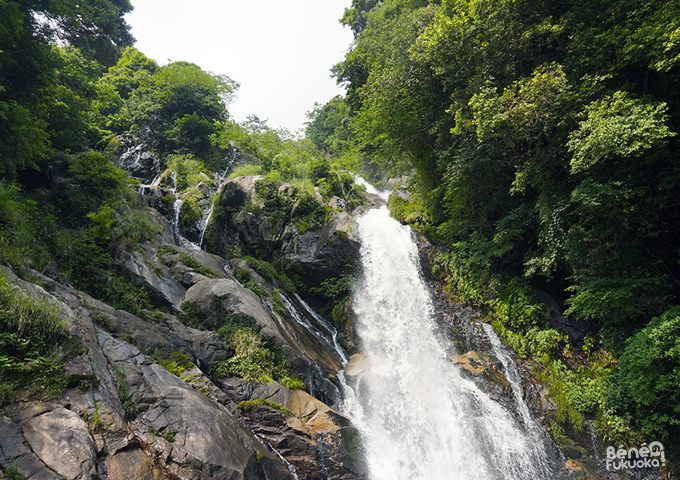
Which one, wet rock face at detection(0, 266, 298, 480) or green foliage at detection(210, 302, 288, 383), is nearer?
wet rock face at detection(0, 266, 298, 480)

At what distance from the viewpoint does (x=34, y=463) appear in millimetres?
3451

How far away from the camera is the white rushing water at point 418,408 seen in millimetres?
7551

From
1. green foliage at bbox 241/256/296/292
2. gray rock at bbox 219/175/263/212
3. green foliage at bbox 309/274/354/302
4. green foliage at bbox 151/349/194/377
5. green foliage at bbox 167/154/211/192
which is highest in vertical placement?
green foliage at bbox 167/154/211/192

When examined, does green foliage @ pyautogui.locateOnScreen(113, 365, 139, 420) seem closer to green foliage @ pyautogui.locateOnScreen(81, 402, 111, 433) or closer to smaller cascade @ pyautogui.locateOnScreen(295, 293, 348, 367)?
green foliage @ pyautogui.locateOnScreen(81, 402, 111, 433)

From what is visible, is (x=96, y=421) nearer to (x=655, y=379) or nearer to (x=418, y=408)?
(x=418, y=408)

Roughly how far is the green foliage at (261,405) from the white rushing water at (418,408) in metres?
2.42

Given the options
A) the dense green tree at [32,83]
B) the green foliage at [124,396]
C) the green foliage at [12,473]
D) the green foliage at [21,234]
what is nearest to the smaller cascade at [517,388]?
the green foliage at [124,396]

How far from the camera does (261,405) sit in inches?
287

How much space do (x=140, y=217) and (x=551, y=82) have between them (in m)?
15.0

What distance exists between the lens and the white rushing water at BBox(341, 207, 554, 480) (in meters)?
7.55

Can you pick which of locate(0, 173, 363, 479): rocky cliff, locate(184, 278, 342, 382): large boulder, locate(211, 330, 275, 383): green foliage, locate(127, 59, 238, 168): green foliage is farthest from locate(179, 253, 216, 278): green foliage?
locate(127, 59, 238, 168): green foliage

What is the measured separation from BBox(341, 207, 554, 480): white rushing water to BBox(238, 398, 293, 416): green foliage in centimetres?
242

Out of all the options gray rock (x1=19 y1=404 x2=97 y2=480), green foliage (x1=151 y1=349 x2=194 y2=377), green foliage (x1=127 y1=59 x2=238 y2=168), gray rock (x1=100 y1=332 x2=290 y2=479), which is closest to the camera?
gray rock (x1=19 y1=404 x2=97 y2=480)

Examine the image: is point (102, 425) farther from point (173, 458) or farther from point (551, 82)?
point (551, 82)
